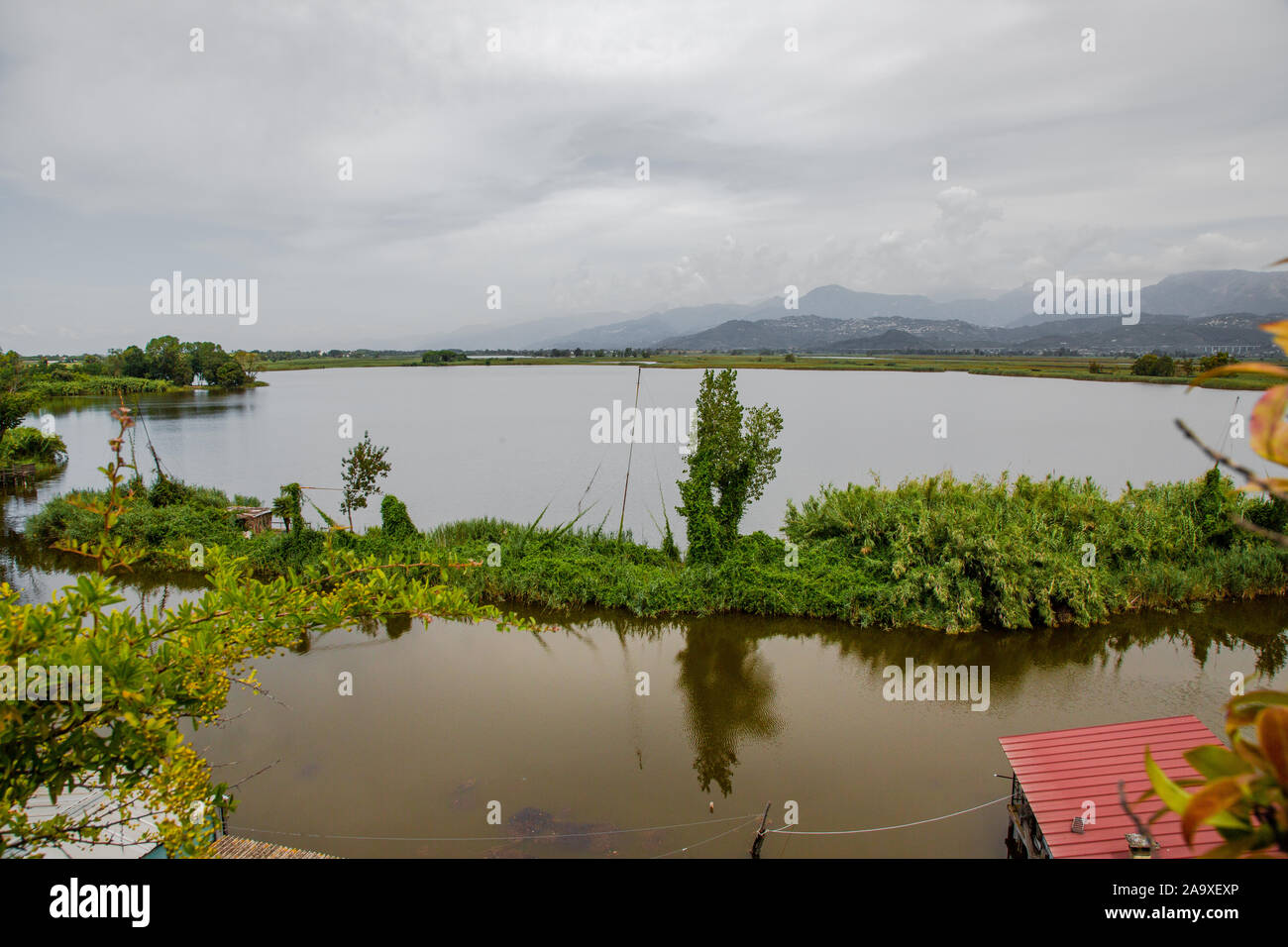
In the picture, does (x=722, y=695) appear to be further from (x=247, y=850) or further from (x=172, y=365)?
(x=172, y=365)

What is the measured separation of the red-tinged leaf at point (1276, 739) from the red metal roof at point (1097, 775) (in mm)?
5717

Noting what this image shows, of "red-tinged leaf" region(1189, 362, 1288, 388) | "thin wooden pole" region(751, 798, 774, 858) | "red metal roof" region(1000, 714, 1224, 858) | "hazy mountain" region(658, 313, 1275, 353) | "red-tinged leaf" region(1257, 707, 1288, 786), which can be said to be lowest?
"thin wooden pole" region(751, 798, 774, 858)

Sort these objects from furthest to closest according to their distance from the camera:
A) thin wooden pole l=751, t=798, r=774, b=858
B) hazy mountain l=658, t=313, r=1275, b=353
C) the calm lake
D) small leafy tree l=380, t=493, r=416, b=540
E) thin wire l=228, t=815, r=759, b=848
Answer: hazy mountain l=658, t=313, r=1275, b=353 < small leafy tree l=380, t=493, r=416, b=540 < the calm lake < thin wire l=228, t=815, r=759, b=848 < thin wooden pole l=751, t=798, r=774, b=858

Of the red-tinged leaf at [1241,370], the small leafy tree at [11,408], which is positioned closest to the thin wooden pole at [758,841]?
the red-tinged leaf at [1241,370]

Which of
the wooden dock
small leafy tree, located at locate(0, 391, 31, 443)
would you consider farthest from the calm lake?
small leafy tree, located at locate(0, 391, 31, 443)

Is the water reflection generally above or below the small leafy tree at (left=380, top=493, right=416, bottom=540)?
below

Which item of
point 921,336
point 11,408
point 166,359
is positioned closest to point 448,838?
point 11,408

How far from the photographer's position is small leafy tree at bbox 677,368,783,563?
13156mm

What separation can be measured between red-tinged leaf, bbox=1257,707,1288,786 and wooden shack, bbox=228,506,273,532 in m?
18.2

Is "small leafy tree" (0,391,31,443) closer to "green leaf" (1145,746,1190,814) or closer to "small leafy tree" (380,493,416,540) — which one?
"small leafy tree" (380,493,416,540)
